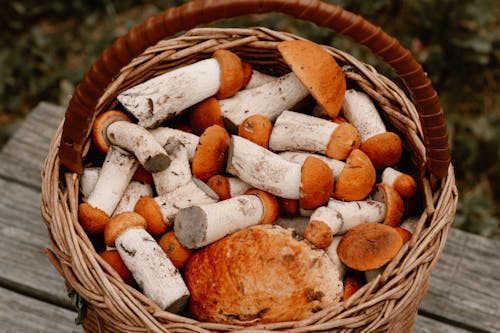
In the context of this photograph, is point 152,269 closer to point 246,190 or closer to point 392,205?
point 246,190

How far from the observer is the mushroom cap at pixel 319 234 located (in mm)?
1406

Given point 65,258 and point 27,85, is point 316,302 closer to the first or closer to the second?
point 65,258

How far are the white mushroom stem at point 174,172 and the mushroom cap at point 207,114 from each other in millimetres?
145

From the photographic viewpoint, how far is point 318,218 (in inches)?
57.2

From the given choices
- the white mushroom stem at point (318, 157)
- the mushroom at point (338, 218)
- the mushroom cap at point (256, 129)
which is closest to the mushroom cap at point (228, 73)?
the mushroom cap at point (256, 129)

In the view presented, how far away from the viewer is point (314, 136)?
1611 millimetres

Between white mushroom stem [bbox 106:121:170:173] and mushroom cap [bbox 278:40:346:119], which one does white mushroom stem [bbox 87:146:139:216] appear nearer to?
white mushroom stem [bbox 106:121:170:173]

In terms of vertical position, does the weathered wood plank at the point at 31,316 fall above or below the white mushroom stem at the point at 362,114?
below

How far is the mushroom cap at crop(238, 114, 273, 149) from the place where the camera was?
1618mm

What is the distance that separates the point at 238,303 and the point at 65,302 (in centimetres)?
79

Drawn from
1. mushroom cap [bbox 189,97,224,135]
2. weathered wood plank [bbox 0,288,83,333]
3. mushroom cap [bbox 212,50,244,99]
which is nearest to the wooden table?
weathered wood plank [bbox 0,288,83,333]

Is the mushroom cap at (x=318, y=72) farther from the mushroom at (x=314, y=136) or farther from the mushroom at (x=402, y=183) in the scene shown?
the mushroom at (x=402, y=183)

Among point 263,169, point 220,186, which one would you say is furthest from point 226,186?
point 263,169

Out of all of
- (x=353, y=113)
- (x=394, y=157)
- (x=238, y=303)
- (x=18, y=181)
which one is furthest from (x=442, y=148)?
(x=18, y=181)
